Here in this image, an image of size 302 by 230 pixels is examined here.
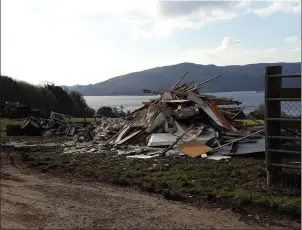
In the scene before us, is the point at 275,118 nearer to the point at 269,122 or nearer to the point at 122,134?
the point at 269,122

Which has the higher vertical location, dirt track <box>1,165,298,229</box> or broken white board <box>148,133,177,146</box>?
broken white board <box>148,133,177,146</box>

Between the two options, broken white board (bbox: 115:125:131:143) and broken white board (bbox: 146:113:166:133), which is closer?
broken white board (bbox: 146:113:166:133)

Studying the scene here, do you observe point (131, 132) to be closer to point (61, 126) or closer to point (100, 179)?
point (100, 179)

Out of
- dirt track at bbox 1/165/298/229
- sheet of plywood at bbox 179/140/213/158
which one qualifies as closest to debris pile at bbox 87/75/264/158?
sheet of plywood at bbox 179/140/213/158

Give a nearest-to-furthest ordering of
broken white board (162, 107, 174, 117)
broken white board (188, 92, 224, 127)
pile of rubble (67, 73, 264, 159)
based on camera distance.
Result: pile of rubble (67, 73, 264, 159)
broken white board (188, 92, 224, 127)
broken white board (162, 107, 174, 117)

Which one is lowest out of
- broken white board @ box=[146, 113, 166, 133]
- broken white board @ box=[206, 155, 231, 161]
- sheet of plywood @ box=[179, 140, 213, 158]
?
broken white board @ box=[206, 155, 231, 161]

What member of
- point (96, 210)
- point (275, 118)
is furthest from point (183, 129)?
point (96, 210)

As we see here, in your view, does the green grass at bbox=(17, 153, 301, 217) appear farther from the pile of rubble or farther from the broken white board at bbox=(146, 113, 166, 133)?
the broken white board at bbox=(146, 113, 166, 133)

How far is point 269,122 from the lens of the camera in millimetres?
6805

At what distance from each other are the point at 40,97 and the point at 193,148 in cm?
3744

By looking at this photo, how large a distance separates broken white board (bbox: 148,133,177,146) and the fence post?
577cm

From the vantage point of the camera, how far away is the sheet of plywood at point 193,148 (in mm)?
10938

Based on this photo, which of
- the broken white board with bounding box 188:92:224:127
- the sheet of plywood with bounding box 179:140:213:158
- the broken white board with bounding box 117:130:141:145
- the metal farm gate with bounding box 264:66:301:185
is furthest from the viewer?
the broken white board with bounding box 188:92:224:127

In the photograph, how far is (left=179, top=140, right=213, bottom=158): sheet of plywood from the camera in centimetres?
1094
